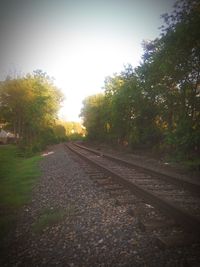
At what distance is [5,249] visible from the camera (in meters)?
4.35

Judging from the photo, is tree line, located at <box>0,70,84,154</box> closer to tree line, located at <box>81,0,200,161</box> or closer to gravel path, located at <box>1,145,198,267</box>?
tree line, located at <box>81,0,200,161</box>

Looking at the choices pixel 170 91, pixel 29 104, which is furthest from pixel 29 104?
pixel 170 91

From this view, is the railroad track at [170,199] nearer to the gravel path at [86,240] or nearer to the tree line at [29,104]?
the gravel path at [86,240]

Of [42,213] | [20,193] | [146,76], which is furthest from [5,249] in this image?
→ [146,76]

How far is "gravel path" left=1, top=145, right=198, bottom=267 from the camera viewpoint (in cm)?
357

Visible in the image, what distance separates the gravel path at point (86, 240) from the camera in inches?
140

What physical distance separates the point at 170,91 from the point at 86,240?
14.2 meters

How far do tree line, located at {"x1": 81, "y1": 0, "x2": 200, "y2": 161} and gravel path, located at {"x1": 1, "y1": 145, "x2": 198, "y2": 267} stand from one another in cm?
817

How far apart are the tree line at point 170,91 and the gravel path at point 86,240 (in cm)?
817

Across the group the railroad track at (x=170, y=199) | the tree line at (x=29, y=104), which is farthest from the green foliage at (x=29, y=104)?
the railroad track at (x=170, y=199)

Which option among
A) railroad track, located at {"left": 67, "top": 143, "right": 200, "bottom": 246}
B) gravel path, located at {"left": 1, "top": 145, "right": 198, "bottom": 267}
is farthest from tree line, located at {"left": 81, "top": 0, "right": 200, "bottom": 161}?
gravel path, located at {"left": 1, "top": 145, "right": 198, "bottom": 267}

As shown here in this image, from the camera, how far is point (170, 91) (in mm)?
16391

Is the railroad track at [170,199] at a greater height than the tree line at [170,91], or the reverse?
the tree line at [170,91]

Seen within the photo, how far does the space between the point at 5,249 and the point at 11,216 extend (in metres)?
1.78
